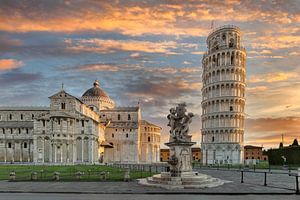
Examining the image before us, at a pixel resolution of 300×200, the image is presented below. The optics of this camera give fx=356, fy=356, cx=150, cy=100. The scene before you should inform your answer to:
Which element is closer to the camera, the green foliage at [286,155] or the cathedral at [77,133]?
the green foliage at [286,155]

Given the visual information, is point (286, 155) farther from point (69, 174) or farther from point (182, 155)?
point (182, 155)

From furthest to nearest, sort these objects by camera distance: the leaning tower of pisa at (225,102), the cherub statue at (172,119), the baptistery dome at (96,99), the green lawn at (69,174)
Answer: the baptistery dome at (96,99)
the leaning tower of pisa at (225,102)
the green lawn at (69,174)
the cherub statue at (172,119)

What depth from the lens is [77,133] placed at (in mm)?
88062

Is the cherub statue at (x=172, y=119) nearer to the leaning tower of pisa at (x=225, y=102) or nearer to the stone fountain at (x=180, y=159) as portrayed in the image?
the stone fountain at (x=180, y=159)

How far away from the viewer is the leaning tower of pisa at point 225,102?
88.6 metres

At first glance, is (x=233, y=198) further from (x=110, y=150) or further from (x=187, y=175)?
(x=110, y=150)

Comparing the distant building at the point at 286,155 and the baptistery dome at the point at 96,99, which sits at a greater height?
the baptistery dome at the point at 96,99

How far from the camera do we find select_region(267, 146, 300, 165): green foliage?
6159 centimetres

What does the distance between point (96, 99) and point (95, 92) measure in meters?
3.17

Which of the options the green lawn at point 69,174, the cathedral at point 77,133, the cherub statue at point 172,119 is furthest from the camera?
the cathedral at point 77,133

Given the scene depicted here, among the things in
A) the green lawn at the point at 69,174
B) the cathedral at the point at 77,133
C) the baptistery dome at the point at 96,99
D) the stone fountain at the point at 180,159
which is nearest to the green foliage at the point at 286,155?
the green lawn at the point at 69,174

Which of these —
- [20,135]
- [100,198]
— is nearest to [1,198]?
[100,198]

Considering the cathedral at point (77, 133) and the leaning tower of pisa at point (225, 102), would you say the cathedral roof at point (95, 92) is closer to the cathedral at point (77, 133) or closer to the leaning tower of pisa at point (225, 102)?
the cathedral at point (77, 133)

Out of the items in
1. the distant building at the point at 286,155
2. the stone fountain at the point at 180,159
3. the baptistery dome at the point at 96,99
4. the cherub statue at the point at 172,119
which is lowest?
the distant building at the point at 286,155
